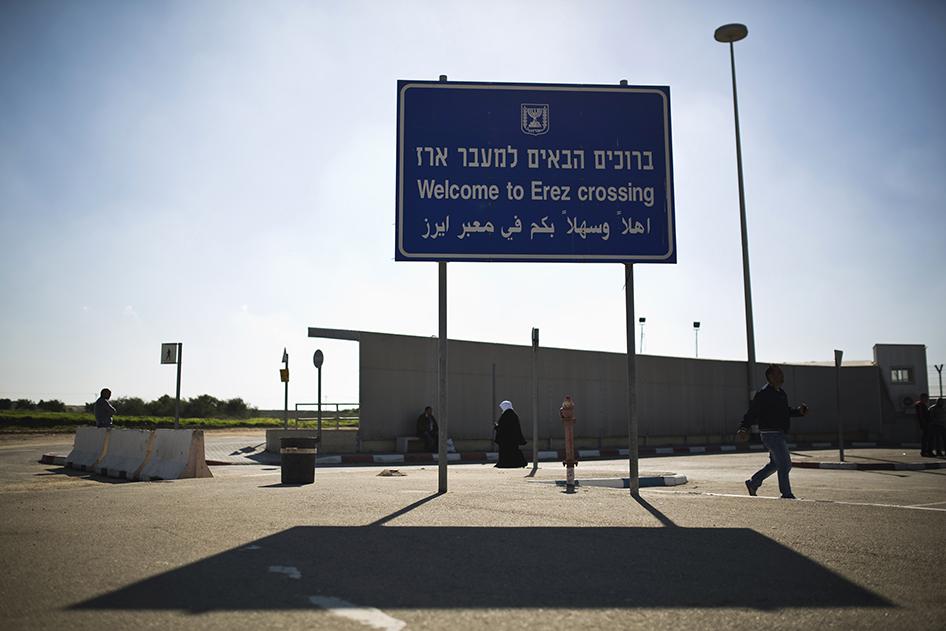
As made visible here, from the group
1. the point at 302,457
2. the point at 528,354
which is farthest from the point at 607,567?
the point at 528,354

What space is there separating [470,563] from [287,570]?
1.10 meters

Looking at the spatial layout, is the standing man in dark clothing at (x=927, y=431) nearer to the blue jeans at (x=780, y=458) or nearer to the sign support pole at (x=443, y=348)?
the blue jeans at (x=780, y=458)

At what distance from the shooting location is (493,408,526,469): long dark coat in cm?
1666

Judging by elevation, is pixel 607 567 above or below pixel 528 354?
below

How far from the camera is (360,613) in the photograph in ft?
12.2

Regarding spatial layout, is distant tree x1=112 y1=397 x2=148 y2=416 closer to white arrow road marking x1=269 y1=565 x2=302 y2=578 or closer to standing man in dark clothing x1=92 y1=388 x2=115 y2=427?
standing man in dark clothing x1=92 y1=388 x2=115 y2=427

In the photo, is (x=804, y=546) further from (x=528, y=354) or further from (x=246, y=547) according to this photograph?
(x=528, y=354)

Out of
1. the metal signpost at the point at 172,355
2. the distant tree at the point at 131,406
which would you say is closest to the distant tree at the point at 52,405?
the distant tree at the point at 131,406

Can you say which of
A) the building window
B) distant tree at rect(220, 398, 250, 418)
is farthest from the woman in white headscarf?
distant tree at rect(220, 398, 250, 418)

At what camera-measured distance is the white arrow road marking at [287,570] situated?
14.9 feet

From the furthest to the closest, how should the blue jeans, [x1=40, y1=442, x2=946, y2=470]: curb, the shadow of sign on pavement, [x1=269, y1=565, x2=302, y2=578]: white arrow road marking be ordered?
[x1=40, y1=442, x2=946, y2=470]: curb → the blue jeans → [x1=269, y1=565, x2=302, y2=578]: white arrow road marking → the shadow of sign on pavement

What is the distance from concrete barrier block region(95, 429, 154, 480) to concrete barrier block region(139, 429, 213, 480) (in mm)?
232

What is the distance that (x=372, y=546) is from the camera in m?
5.48

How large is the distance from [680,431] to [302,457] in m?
21.2
